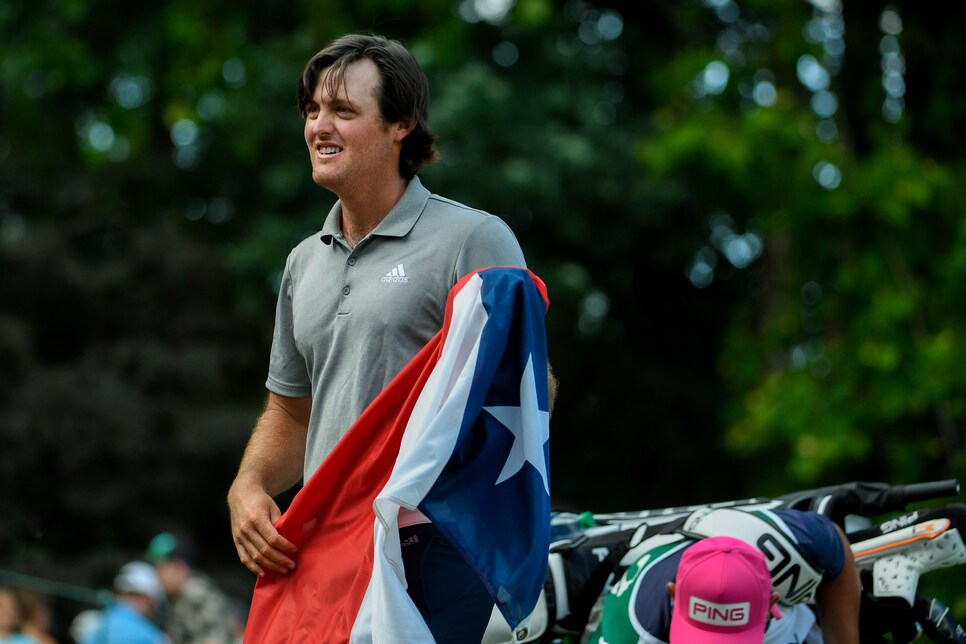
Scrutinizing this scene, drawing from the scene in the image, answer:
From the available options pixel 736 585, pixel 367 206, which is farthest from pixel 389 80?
pixel 736 585

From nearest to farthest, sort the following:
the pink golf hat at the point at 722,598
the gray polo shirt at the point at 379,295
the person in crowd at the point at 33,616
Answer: the gray polo shirt at the point at 379,295
the pink golf hat at the point at 722,598
the person in crowd at the point at 33,616

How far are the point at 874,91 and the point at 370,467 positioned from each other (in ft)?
36.2

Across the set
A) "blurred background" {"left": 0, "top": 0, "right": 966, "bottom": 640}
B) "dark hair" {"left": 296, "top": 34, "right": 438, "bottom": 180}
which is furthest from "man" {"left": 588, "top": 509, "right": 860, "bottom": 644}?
"blurred background" {"left": 0, "top": 0, "right": 966, "bottom": 640}

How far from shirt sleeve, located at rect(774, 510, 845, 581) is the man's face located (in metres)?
1.63

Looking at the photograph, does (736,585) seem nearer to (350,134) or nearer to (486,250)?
(486,250)

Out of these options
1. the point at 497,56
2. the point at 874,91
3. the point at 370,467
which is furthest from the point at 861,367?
the point at 370,467

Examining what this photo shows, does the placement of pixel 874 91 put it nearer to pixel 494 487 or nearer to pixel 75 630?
pixel 75 630

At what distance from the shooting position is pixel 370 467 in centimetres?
312

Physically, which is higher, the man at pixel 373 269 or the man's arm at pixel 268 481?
the man at pixel 373 269

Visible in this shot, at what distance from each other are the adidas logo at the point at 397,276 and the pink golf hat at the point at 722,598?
1.20 meters

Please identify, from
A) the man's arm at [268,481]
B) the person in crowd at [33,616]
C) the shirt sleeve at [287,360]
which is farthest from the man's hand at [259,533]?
the person in crowd at [33,616]

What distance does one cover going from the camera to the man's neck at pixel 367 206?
10.7 ft

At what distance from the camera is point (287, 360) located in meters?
3.53

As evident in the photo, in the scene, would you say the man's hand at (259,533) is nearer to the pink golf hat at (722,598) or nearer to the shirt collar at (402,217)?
the shirt collar at (402,217)
